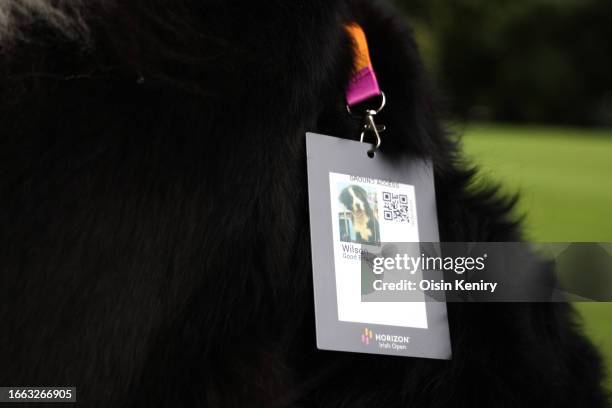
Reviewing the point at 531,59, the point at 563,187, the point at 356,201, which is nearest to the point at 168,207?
the point at 356,201

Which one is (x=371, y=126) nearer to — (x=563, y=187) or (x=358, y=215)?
(x=358, y=215)

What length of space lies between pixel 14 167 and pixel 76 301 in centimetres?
17

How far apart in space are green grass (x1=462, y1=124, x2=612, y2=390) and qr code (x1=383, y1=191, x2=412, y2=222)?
8.0 inches

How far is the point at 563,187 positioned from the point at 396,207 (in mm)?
6363

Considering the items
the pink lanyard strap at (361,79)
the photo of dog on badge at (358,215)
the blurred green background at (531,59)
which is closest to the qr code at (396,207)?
the photo of dog on badge at (358,215)

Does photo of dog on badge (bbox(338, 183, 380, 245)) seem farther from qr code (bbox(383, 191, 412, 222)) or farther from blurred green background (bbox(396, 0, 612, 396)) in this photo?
blurred green background (bbox(396, 0, 612, 396))

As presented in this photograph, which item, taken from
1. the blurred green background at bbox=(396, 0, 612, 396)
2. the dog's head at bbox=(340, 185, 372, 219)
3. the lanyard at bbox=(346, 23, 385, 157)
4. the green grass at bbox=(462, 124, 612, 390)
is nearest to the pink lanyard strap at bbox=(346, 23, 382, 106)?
the lanyard at bbox=(346, 23, 385, 157)

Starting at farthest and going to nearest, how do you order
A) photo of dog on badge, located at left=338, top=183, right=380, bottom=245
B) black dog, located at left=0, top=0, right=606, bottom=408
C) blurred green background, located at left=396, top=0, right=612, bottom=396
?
blurred green background, located at left=396, top=0, right=612, bottom=396
photo of dog on badge, located at left=338, top=183, right=380, bottom=245
black dog, located at left=0, top=0, right=606, bottom=408

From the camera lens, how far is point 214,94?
3.14 feet

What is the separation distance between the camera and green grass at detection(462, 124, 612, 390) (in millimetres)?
2926

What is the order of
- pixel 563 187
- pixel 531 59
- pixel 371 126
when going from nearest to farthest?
1. pixel 371 126
2. pixel 563 187
3. pixel 531 59

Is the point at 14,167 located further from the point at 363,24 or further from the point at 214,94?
the point at 363,24

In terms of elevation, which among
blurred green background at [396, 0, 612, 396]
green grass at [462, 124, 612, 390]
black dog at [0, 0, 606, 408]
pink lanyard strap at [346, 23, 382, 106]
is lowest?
black dog at [0, 0, 606, 408]

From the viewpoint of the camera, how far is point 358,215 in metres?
1.07
